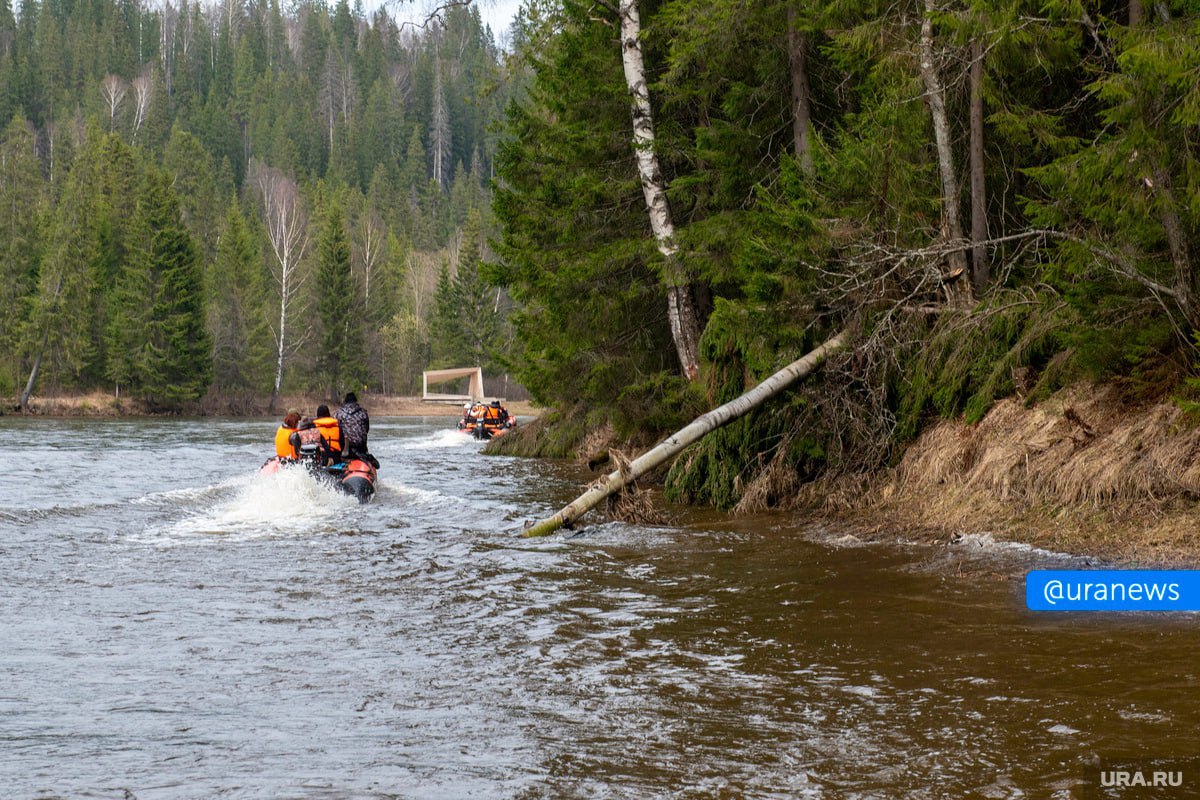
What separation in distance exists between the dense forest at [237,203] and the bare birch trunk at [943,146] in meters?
7.19

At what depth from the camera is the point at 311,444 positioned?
18.0 metres

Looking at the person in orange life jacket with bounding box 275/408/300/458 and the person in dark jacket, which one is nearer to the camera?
the person in orange life jacket with bounding box 275/408/300/458

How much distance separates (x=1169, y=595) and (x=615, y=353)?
14.0 m

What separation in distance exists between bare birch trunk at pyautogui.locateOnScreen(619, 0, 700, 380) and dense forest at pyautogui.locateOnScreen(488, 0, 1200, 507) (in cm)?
4

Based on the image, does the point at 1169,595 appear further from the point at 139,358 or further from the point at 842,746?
the point at 139,358

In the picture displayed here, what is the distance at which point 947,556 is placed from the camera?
1070 centimetres

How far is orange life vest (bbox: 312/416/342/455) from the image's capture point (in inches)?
740

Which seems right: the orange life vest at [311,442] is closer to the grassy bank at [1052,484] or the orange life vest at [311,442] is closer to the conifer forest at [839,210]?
the conifer forest at [839,210]

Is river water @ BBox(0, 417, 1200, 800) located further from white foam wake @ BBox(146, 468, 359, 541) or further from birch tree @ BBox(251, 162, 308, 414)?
birch tree @ BBox(251, 162, 308, 414)

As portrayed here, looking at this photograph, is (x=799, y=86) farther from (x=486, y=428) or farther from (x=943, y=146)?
(x=486, y=428)

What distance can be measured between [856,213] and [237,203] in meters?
84.5

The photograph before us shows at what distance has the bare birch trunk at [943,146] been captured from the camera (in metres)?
13.2

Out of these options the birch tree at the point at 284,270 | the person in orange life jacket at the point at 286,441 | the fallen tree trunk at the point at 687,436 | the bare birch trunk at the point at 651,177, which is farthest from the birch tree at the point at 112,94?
the fallen tree trunk at the point at 687,436

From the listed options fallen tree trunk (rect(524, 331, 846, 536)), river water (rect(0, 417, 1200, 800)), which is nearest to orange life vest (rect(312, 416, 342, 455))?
river water (rect(0, 417, 1200, 800))
